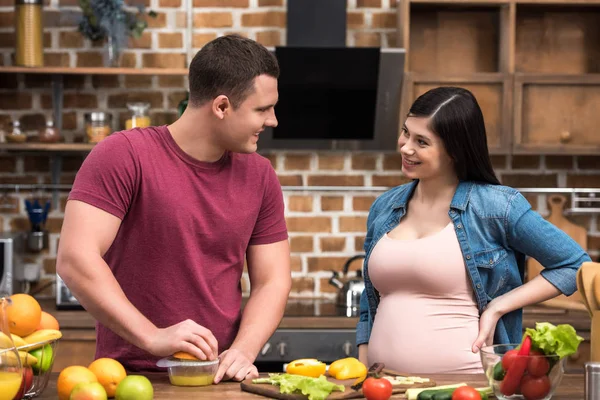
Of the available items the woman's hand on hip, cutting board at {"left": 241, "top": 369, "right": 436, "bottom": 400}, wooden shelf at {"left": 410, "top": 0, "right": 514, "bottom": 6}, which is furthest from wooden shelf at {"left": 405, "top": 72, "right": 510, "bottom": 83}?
cutting board at {"left": 241, "top": 369, "right": 436, "bottom": 400}

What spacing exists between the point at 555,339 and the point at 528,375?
0.09 m

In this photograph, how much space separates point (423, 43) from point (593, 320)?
2.36 meters

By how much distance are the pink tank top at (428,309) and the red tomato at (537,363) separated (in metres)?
0.59

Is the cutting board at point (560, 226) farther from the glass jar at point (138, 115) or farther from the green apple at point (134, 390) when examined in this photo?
the green apple at point (134, 390)

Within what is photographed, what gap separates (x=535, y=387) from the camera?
63.9 inches

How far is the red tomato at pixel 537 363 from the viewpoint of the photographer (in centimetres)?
160

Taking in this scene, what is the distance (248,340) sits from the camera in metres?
2.04

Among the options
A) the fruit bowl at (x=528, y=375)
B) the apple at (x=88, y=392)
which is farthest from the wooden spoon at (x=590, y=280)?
the apple at (x=88, y=392)

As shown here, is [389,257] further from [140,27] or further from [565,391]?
[140,27]

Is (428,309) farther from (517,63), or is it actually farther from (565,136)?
(517,63)

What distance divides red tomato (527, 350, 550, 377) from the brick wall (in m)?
2.38

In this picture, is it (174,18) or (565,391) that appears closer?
(565,391)

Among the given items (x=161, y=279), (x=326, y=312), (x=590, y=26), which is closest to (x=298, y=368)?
(x=161, y=279)

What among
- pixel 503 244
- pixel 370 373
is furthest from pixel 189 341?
pixel 503 244
